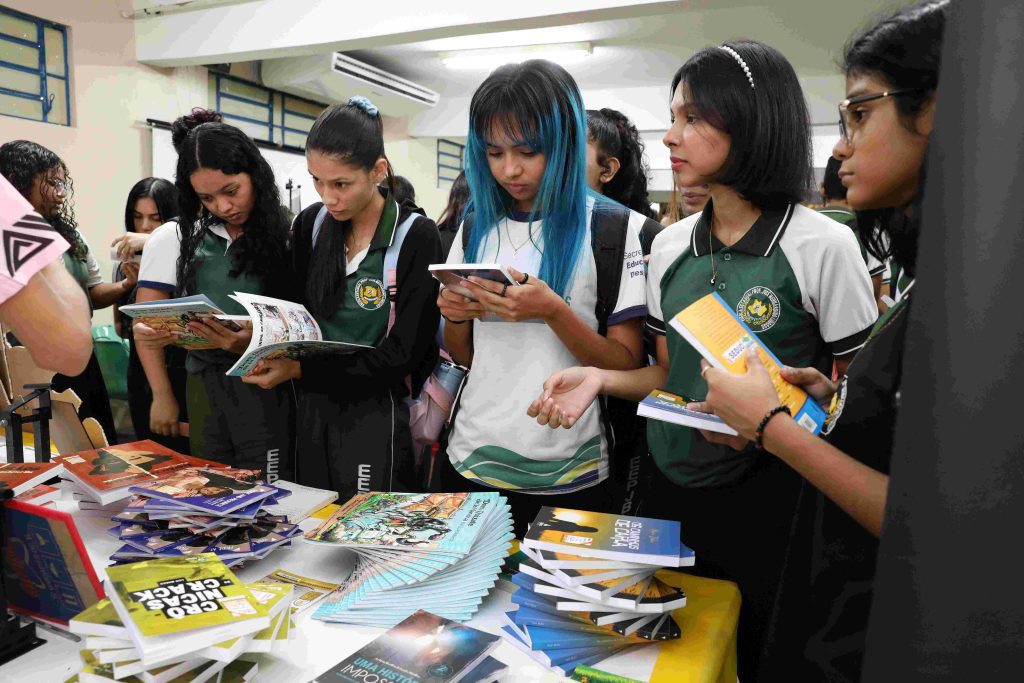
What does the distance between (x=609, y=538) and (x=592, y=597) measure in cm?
9

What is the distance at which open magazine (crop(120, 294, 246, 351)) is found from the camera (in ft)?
4.68

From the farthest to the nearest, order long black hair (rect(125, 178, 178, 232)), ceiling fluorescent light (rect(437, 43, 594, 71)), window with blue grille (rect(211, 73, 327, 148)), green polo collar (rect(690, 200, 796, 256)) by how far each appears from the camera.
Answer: ceiling fluorescent light (rect(437, 43, 594, 71)) → window with blue grille (rect(211, 73, 327, 148)) → long black hair (rect(125, 178, 178, 232)) → green polo collar (rect(690, 200, 796, 256))

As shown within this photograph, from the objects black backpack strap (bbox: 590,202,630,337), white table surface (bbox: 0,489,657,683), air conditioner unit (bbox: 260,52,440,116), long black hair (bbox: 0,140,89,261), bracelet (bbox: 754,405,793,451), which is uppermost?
air conditioner unit (bbox: 260,52,440,116)

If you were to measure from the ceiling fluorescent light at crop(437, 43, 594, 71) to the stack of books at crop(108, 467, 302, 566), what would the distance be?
598cm

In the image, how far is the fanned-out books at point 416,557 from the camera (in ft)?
3.15

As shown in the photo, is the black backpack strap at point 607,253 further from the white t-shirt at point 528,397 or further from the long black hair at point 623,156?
the long black hair at point 623,156

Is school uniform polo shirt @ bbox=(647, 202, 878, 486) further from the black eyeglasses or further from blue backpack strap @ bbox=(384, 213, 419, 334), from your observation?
blue backpack strap @ bbox=(384, 213, 419, 334)

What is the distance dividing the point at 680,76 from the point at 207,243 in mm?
1388

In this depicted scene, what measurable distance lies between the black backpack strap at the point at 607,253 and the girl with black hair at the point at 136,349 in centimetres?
163

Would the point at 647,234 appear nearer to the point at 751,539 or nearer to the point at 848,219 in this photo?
the point at 848,219

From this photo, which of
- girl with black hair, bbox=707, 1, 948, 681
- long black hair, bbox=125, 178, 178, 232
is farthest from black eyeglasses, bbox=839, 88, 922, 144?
long black hair, bbox=125, 178, 178, 232

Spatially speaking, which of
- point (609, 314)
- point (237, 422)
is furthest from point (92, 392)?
point (609, 314)

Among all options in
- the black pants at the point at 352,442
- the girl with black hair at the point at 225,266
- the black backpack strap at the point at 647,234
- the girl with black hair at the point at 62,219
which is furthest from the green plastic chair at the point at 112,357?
the black backpack strap at the point at 647,234

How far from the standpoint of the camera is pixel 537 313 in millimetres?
1280
